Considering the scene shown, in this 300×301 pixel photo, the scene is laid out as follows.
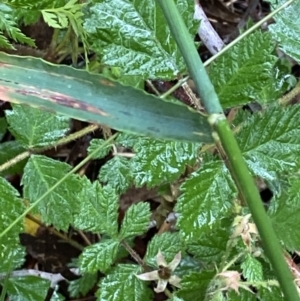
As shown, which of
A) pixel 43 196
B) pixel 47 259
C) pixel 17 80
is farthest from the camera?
pixel 47 259

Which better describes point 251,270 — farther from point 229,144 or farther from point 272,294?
point 229,144

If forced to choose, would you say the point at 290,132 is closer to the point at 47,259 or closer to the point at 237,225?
the point at 237,225

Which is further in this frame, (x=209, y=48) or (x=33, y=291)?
(x=209, y=48)

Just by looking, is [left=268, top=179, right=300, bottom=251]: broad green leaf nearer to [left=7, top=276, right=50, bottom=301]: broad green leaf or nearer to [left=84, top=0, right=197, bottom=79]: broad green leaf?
[left=84, top=0, right=197, bottom=79]: broad green leaf

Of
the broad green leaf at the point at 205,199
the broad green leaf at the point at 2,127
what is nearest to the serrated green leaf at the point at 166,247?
the broad green leaf at the point at 205,199

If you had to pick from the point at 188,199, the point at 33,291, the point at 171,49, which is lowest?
the point at 33,291

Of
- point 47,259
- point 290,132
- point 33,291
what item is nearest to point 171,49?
point 290,132
